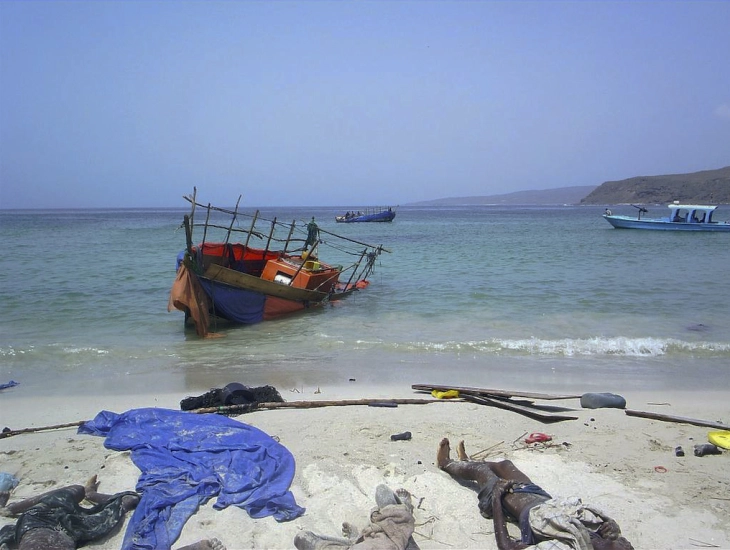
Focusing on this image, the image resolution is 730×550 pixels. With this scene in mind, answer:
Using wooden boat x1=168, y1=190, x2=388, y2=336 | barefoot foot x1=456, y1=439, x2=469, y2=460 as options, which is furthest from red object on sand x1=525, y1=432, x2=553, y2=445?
wooden boat x1=168, y1=190, x2=388, y2=336

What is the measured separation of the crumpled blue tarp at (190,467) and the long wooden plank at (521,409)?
2741mm

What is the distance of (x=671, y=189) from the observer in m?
120

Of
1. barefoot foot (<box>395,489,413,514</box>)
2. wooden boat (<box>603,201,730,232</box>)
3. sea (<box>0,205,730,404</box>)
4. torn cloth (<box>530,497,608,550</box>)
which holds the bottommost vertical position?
sea (<box>0,205,730,404</box>)

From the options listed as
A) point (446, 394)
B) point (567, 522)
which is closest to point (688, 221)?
point (446, 394)

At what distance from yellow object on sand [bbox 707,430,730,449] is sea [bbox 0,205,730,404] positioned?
2.32m

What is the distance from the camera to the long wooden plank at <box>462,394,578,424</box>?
6.27m

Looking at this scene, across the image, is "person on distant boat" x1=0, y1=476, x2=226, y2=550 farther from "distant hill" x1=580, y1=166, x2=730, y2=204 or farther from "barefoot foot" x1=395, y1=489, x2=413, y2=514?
"distant hill" x1=580, y1=166, x2=730, y2=204

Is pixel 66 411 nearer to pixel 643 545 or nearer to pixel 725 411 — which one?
pixel 643 545

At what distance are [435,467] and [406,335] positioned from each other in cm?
638

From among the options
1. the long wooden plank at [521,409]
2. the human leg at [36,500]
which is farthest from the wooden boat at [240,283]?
the human leg at [36,500]

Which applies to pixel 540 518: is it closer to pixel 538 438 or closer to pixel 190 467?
pixel 538 438

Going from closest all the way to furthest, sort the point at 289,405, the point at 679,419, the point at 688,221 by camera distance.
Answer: the point at 679,419
the point at 289,405
the point at 688,221

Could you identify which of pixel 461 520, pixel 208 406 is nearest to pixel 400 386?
pixel 208 406

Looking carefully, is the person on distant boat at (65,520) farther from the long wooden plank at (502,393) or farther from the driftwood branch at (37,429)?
the long wooden plank at (502,393)
